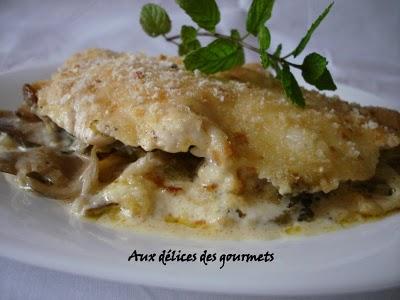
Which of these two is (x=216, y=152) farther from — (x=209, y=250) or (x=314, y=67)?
(x=314, y=67)

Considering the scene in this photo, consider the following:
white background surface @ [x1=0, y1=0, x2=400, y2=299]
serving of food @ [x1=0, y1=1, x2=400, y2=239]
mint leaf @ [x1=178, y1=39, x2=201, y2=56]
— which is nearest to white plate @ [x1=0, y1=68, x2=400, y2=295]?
serving of food @ [x1=0, y1=1, x2=400, y2=239]

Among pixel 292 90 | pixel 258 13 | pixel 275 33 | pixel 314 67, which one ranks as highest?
pixel 275 33

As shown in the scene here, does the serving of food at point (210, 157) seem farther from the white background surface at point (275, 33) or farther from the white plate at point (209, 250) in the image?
the white background surface at point (275, 33)

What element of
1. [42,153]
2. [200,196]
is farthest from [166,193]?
[42,153]

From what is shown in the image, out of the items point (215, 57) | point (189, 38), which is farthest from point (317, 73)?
point (189, 38)

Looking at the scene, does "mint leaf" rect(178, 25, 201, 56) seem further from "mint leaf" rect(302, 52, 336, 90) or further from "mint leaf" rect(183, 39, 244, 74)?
"mint leaf" rect(302, 52, 336, 90)

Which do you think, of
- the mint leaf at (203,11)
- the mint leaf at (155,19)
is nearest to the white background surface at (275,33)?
the mint leaf at (155,19)
